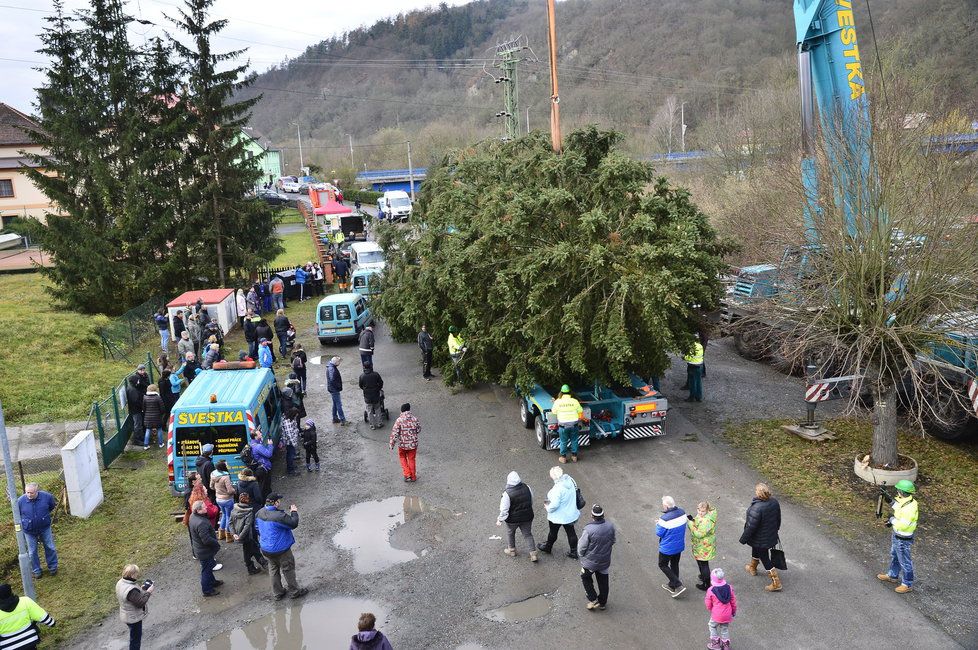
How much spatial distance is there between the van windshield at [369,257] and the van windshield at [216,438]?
783 inches

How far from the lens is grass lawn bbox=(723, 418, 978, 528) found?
466 inches

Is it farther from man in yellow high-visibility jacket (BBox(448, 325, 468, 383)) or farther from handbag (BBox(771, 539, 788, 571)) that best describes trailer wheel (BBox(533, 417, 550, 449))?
handbag (BBox(771, 539, 788, 571))

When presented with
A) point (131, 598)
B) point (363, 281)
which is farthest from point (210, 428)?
point (363, 281)

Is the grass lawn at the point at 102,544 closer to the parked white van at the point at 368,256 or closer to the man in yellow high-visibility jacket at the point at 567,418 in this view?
the man in yellow high-visibility jacket at the point at 567,418

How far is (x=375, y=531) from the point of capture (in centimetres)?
1184

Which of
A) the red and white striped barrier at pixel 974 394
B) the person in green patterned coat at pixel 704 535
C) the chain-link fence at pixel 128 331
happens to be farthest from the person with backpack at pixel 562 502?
the chain-link fence at pixel 128 331

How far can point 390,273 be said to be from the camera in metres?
23.9

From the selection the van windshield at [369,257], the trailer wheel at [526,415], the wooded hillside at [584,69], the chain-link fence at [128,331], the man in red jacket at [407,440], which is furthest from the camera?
the wooded hillside at [584,69]

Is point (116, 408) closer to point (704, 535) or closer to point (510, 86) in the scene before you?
point (704, 535)

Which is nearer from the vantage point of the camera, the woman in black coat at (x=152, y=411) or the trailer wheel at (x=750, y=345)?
the woman in black coat at (x=152, y=411)

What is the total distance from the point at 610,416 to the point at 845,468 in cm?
431

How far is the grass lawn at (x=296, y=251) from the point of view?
43.2m

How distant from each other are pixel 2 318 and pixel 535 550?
70.0 feet

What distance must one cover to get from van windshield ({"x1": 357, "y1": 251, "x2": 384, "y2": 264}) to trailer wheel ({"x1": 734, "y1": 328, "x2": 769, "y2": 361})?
655 inches
